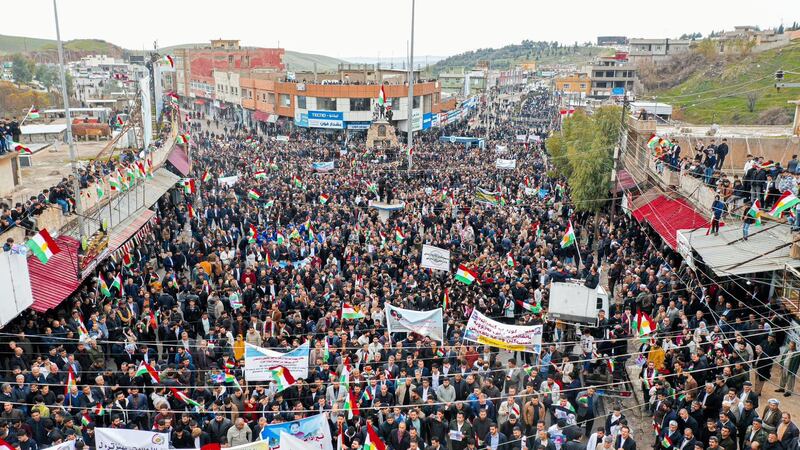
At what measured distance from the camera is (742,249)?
1391 cm

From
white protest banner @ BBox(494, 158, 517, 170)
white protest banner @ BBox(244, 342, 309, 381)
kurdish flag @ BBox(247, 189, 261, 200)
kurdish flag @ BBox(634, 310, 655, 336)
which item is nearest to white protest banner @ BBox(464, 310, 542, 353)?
kurdish flag @ BBox(634, 310, 655, 336)

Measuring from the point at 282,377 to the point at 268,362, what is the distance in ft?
1.58

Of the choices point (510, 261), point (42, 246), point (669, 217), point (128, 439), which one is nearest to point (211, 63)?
point (669, 217)

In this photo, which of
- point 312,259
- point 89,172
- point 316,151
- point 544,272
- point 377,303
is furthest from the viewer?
point 316,151

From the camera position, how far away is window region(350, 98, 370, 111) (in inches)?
2299

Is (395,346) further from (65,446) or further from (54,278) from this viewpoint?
(54,278)

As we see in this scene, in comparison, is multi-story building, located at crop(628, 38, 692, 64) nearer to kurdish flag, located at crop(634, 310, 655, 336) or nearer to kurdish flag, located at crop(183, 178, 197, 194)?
kurdish flag, located at crop(183, 178, 197, 194)

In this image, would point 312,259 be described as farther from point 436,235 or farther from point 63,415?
point 63,415

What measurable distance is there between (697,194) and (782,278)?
5.95 meters

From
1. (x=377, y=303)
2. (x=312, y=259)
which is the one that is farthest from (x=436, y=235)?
(x=377, y=303)

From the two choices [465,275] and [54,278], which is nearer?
[54,278]

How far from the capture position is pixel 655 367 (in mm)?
11773

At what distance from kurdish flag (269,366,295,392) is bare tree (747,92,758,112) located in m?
53.1

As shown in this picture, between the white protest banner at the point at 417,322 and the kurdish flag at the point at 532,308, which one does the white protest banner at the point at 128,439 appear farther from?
the kurdish flag at the point at 532,308
